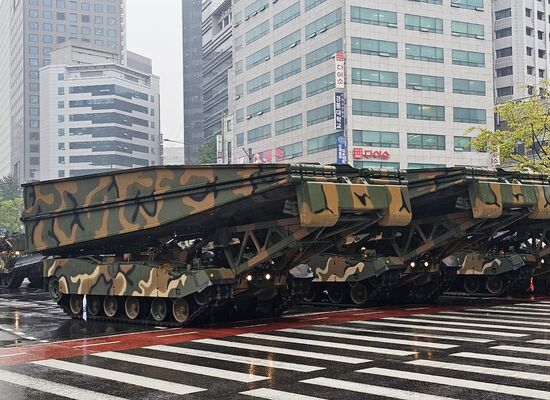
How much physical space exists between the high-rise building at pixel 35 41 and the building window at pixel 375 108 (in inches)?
4199

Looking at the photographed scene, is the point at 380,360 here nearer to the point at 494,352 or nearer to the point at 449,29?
the point at 494,352

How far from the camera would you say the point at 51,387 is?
1064 centimetres

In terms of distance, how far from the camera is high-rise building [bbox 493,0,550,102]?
95938 mm

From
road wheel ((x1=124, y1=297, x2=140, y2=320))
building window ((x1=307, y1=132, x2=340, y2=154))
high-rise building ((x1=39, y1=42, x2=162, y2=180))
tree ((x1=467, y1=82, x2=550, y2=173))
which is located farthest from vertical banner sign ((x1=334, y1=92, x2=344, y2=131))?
high-rise building ((x1=39, y1=42, x2=162, y2=180))

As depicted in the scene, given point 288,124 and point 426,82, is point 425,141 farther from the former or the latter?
point 288,124

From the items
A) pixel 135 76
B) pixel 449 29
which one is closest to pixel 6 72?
pixel 135 76

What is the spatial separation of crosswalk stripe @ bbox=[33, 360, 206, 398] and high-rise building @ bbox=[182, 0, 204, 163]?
→ 6172 inches

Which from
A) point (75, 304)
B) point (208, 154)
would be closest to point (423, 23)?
point (208, 154)

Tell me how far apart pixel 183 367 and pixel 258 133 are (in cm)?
Result: 6989

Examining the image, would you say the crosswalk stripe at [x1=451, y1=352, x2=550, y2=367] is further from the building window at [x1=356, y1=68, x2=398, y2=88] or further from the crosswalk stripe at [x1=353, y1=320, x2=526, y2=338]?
the building window at [x1=356, y1=68, x2=398, y2=88]

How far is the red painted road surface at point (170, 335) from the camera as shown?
14.1 meters

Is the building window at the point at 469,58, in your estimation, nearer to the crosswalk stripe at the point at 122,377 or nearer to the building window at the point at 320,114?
the building window at the point at 320,114

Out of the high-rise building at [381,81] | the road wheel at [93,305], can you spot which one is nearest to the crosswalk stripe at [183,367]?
the road wheel at [93,305]

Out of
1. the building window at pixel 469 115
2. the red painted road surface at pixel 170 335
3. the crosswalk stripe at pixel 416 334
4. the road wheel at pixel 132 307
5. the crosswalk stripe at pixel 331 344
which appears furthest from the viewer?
the building window at pixel 469 115
